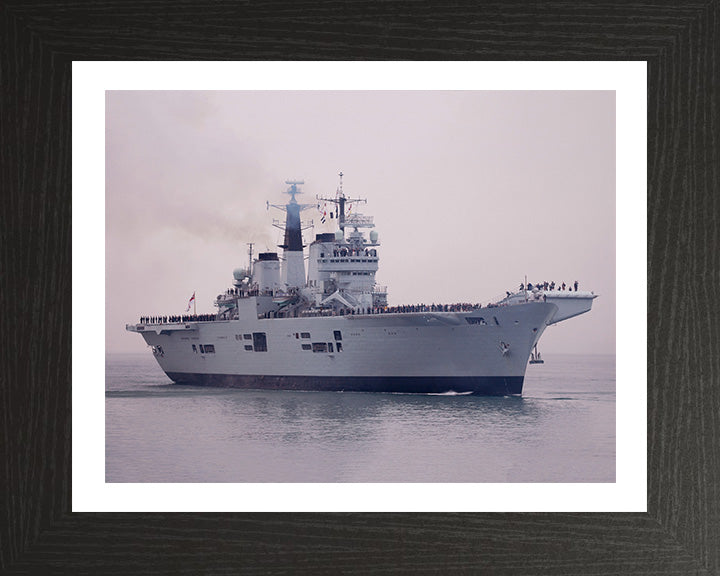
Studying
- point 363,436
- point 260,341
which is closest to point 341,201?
point 363,436

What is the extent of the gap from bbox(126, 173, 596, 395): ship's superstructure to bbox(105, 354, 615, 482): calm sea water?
0.70 metres

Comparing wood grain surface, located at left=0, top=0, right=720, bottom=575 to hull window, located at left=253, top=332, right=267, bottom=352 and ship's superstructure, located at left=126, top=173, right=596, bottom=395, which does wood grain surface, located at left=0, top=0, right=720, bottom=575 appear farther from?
hull window, located at left=253, top=332, right=267, bottom=352

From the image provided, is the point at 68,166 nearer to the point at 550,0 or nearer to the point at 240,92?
the point at 240,92

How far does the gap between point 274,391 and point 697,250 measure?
27.3ft

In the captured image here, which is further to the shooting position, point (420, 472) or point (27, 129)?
point (420, 472)

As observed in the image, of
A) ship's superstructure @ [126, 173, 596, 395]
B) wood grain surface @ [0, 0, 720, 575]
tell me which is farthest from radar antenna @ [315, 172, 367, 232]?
wood grain surface @ [0, 0, 720, 575]

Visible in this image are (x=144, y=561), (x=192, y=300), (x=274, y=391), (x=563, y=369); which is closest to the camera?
(x=144, y=561)

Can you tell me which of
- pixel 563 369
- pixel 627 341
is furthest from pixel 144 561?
pixel 563 369

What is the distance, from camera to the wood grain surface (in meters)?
5.70

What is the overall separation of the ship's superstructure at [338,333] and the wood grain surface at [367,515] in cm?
455

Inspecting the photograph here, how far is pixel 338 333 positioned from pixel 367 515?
25.5 ft

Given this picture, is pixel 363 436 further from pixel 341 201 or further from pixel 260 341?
pixel 260 341

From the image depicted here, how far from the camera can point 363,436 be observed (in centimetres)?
892

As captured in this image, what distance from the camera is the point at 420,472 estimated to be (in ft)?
23.0
